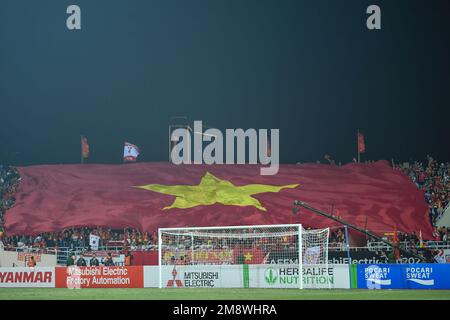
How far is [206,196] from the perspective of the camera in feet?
137

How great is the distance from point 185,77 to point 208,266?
19.0 m

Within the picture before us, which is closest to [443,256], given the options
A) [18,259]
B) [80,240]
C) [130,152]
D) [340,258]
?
[340,258]

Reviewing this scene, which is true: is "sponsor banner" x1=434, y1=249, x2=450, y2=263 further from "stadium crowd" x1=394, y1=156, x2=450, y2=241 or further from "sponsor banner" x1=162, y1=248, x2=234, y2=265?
"sponsor banner" x1=162, y1=248, x2=234, y2=265

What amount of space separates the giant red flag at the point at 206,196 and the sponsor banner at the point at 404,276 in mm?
13770

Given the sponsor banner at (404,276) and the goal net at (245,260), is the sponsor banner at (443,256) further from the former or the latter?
the sponsor banner at (404,276)

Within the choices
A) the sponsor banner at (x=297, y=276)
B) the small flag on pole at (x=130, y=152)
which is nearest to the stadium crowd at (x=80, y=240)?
the small flag on pole at (x=130, y=152)

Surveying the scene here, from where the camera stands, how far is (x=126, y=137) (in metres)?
45.1

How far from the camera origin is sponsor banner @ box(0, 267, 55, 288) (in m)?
27.6

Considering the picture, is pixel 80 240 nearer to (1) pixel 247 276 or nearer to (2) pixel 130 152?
(2) pixel 130 152

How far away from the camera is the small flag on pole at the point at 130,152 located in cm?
4522

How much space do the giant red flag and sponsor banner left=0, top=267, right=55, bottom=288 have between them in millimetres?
11292

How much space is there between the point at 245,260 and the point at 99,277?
560cm

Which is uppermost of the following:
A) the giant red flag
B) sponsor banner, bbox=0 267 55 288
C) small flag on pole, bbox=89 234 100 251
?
the giant red flag

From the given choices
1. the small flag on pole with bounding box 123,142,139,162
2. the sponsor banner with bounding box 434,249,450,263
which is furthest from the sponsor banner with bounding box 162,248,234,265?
the small flag on pole with bounding box 123,142,139,162
